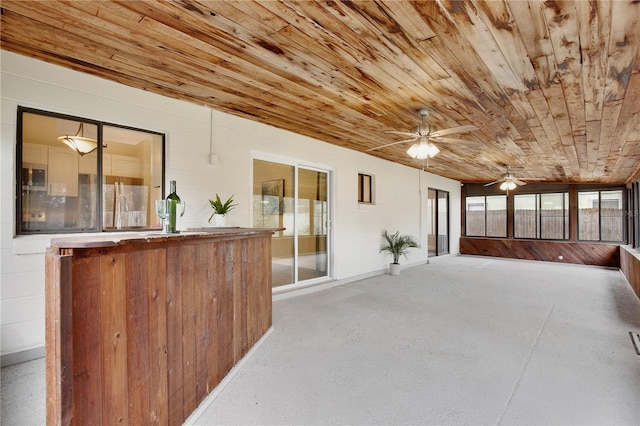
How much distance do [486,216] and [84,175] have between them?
10.9 metres

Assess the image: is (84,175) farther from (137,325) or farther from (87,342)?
(87,342)

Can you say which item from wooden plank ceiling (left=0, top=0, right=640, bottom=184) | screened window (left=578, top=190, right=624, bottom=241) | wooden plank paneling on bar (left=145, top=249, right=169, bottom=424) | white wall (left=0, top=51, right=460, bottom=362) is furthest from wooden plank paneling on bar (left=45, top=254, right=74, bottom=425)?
screened window (left=578, top=190, right=624, bottom=241)

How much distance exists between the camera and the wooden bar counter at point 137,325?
3.85ft

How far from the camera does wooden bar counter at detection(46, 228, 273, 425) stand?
1.17m

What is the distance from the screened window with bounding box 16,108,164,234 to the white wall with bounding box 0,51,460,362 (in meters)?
0.12

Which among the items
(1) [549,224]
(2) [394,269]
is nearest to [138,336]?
(2) [394,269]

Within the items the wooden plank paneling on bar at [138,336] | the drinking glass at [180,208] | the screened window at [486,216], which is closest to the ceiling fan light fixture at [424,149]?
the drinking glass at [180,208]

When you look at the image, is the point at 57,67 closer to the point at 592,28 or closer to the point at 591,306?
the point at 592,28

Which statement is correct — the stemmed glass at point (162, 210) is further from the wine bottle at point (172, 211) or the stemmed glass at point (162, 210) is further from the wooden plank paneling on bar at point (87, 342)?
the wooden plank paneling on bar at point (87, 342)

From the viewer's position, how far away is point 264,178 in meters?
4.93

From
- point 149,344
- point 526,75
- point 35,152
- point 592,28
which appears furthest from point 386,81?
point 35,152

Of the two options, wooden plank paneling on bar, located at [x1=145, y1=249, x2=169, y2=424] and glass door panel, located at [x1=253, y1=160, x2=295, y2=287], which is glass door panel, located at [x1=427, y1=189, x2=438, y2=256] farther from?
wooden plank paneling on bar, located at [x1=145, y1=249, x2=169, y2=424]

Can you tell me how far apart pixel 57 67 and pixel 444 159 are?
6.44 metres

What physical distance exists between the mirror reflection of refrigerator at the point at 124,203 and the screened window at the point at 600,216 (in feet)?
35.9
